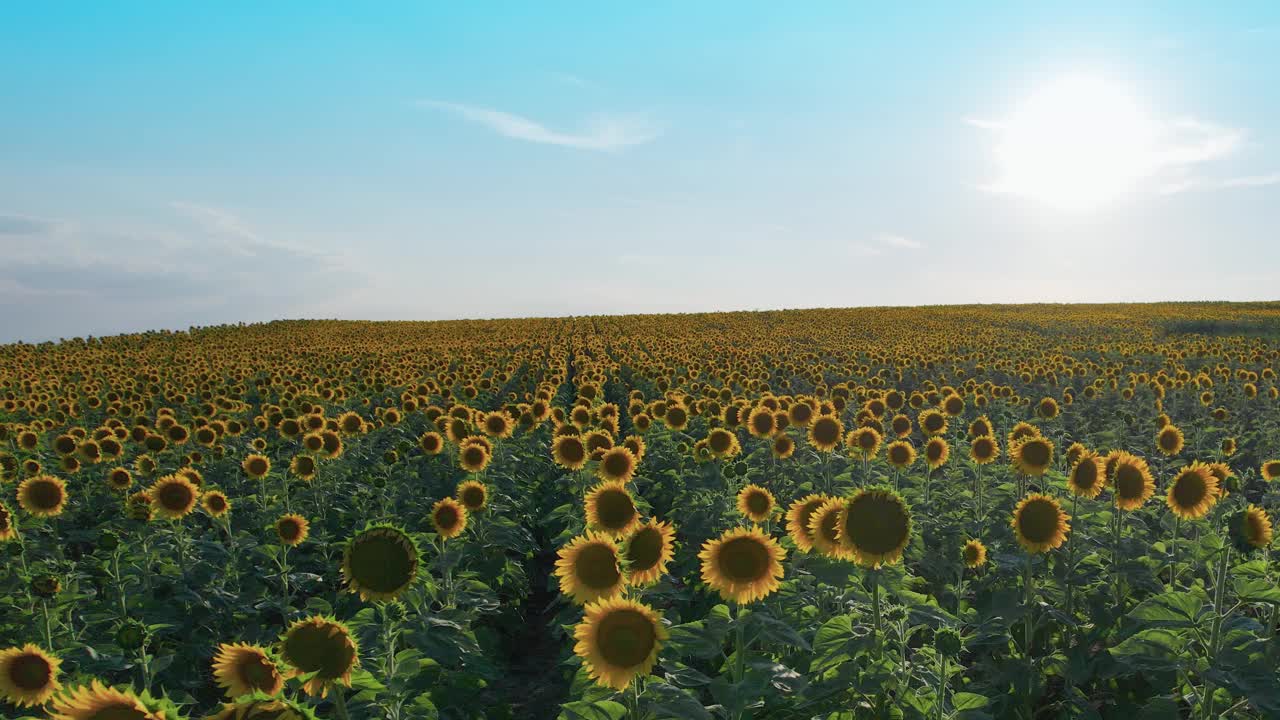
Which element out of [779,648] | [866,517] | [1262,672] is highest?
[866,517]

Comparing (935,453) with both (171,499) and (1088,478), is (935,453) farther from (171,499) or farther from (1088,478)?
(171,499)

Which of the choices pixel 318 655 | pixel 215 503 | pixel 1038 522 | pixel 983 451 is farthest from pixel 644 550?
pixel 215 503

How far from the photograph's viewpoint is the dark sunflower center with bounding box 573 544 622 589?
3.97m

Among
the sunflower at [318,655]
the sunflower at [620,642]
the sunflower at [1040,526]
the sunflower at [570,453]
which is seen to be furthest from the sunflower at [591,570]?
the sunflower at [570,453]

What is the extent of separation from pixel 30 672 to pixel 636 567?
3411mm

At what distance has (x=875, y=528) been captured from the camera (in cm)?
425

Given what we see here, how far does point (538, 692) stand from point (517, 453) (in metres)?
5.74

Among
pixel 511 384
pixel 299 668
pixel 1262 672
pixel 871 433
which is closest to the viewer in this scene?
pixel 299 668

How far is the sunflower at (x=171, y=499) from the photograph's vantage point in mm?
7411

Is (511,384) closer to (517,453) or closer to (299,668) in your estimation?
(517,453)

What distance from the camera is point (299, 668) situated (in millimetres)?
3201

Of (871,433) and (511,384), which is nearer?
(871,433)

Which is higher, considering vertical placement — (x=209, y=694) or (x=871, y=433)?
(x=871, y=433)

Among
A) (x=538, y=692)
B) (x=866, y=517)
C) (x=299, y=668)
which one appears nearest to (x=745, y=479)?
(x=538, y=692)
